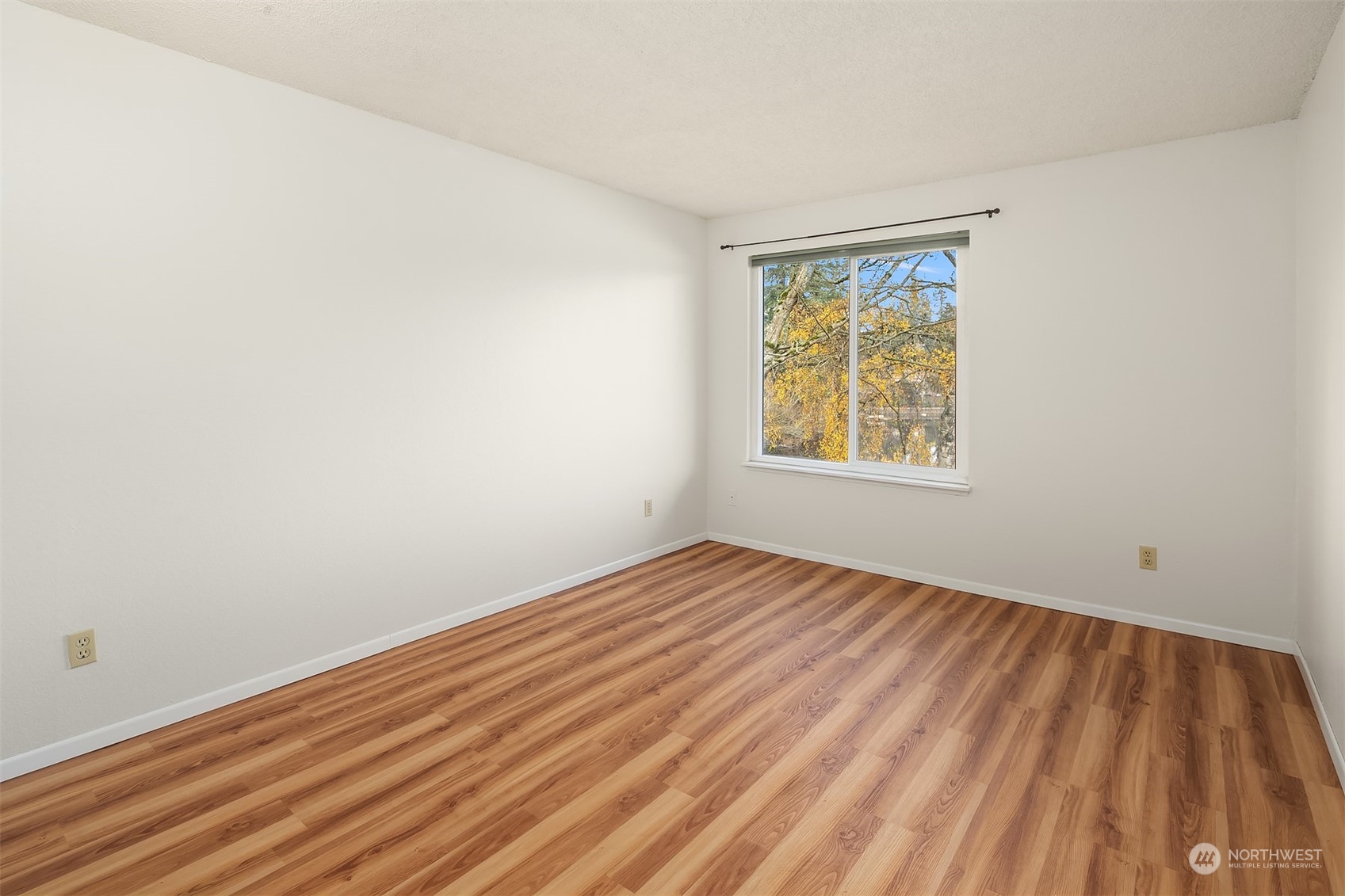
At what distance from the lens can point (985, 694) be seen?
274 centimetres

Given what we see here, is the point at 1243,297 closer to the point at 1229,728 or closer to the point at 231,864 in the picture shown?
the point at 1229,728

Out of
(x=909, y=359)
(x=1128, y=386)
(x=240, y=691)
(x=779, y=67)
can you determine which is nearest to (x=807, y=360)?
(x=909, y=359)

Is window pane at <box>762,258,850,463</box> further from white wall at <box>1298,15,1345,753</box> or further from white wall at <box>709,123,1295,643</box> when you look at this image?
white wall at <box>1298,15,1345,753</box>

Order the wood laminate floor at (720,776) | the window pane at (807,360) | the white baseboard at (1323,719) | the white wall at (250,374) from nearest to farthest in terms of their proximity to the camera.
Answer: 1. the wood laminate floor at (720,776)
2. the white baseboard at (1323,719)
3. the white wall at (250,374)
4. the window pane at (807,360)

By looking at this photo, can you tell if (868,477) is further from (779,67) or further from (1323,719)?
(779,67)

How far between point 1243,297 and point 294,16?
13.5ft

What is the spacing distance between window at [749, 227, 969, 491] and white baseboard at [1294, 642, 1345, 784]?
163 cm

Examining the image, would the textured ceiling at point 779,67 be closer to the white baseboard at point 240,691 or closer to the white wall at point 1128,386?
the white wall at point 1128,386

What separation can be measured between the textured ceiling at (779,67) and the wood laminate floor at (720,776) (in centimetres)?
245

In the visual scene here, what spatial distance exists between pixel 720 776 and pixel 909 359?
3.03m

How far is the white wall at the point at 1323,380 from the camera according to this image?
7.25 feet

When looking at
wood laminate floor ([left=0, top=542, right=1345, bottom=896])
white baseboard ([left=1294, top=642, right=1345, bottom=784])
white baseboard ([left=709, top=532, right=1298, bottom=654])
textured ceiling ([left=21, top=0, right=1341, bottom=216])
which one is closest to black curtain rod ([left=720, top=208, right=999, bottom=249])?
textured ceiling ([left=21, top=0, right=1341, bottom=216])

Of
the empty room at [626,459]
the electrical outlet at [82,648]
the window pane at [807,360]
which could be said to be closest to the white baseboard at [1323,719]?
the empty room at [626,459]

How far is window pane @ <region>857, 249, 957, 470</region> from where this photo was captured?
4168mm
